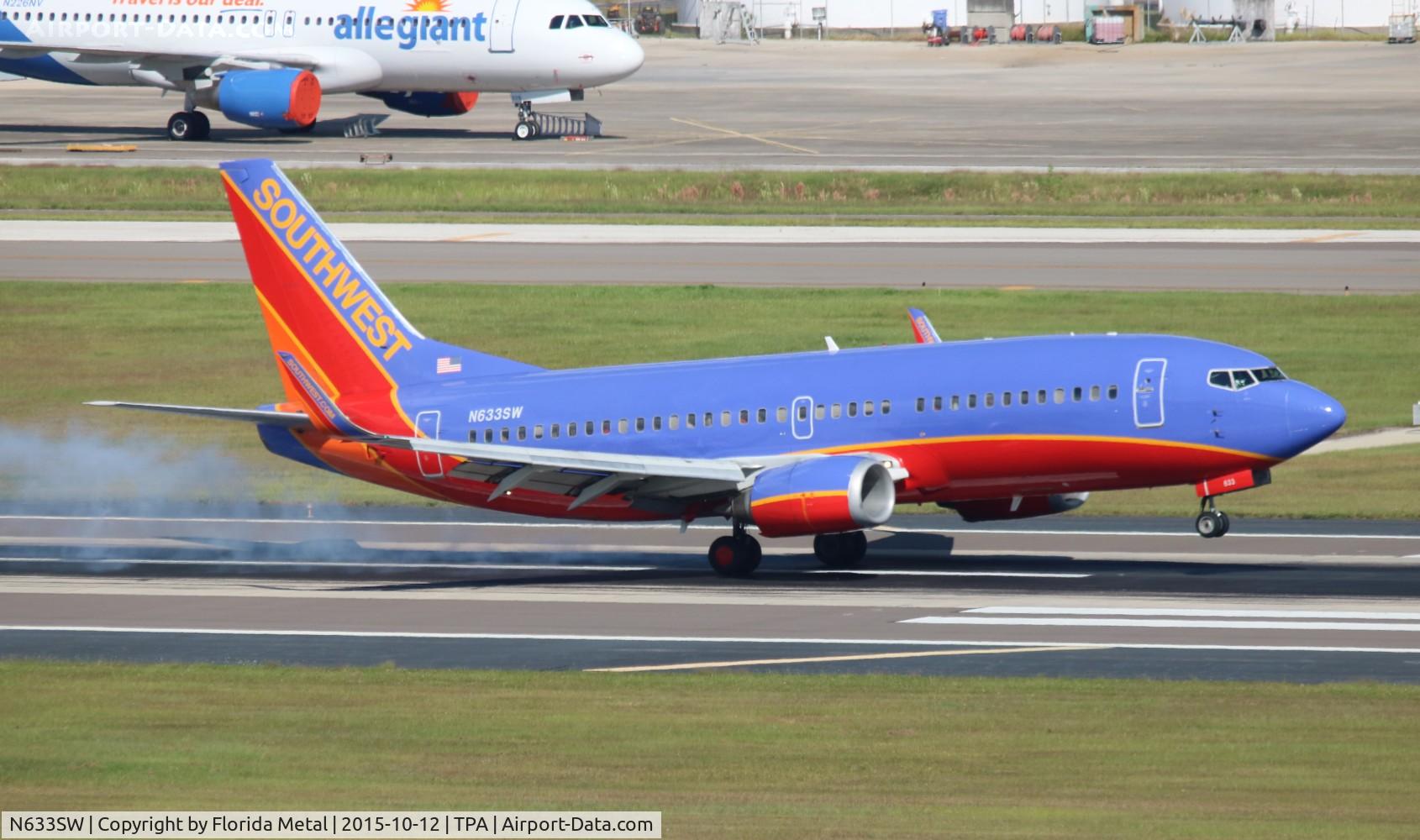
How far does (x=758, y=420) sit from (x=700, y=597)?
3943 millimetres

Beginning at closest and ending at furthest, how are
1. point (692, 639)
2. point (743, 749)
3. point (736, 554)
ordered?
point (743, 749), point (692, 639), point (736, 554)

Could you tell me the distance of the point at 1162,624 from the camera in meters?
32.2

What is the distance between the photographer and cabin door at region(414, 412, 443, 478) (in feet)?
128

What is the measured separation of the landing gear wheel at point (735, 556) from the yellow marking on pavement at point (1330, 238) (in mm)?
45946

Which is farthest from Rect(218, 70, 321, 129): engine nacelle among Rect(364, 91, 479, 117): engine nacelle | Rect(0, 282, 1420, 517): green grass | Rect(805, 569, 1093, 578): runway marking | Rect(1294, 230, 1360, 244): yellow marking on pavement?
Rect(805, 569, 1093, 578): runway marking

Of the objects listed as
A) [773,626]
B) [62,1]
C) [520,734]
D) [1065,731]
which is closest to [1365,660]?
[1065,731]

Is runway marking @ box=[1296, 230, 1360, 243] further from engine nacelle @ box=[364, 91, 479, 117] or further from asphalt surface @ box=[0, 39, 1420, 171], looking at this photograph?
engine nacelle @ box=[364, 91, 479, 117]

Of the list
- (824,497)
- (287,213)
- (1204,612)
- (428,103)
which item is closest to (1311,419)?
(1204,612)

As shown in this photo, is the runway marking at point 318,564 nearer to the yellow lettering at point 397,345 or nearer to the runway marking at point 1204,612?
the yellow lettering at point 397,345

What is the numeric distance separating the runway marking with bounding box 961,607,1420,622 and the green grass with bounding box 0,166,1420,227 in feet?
177

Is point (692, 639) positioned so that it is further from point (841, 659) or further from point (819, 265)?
point (819, 265)

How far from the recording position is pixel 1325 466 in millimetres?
48000

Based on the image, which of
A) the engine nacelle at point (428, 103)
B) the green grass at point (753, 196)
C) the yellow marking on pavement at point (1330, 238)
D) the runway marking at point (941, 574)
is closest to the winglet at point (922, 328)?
the runway marking at point (941, 574)

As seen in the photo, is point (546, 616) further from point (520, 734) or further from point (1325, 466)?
point (1325, 466)
